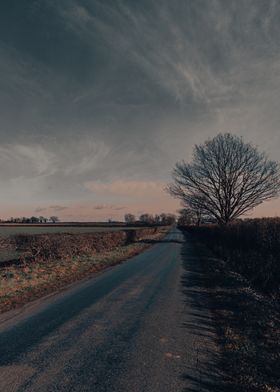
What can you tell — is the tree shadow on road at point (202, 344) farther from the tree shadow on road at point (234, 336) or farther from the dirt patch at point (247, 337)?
the dirt patch at point (247, 337)

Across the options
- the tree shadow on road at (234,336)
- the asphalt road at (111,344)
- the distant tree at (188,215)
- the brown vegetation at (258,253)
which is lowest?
the asphalt road at (111,344)

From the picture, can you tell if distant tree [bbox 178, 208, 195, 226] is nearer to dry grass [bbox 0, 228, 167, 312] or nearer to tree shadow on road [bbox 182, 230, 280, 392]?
dry grass [bbox 0, 228, 167, 312]

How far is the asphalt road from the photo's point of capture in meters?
4.35

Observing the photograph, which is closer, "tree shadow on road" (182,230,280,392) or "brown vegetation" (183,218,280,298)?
"tree shadow on road" (182,230,280,392)

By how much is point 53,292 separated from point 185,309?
5.26 m

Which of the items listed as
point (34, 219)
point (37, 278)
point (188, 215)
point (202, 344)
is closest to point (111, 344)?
point (202, 344)

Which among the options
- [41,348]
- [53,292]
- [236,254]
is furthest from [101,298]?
[236,254]

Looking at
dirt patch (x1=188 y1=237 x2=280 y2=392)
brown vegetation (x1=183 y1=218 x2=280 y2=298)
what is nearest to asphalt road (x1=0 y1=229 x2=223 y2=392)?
dirt patch (x1=188 y1=237 x2=280 y2=392)

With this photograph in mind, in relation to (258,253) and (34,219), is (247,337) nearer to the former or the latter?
(258,253)

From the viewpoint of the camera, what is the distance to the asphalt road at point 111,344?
4.35 m

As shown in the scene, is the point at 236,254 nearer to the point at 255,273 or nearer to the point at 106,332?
the point at 255,273

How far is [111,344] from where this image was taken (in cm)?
574

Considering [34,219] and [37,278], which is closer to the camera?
[37,278]

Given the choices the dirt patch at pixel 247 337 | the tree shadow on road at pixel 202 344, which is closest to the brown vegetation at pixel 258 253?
the dirt patch at pixel 247 337
